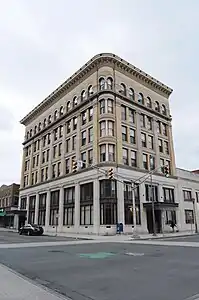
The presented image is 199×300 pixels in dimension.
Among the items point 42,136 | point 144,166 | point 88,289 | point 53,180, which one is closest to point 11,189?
point 42,136

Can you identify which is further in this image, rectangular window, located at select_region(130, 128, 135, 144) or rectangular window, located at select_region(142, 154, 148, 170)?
rectangular window, located at select_region(142, 154, 148, 170)

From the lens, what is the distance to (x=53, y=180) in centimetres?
5162

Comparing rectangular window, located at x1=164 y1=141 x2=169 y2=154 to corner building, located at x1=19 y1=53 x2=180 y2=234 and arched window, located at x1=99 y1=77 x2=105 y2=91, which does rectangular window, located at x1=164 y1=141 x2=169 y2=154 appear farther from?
arched window, located at x1=99 y1=77 x2=105 y2=91

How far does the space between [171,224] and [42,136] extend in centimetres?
3219

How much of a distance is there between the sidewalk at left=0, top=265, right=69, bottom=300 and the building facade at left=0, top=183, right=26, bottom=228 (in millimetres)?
56297

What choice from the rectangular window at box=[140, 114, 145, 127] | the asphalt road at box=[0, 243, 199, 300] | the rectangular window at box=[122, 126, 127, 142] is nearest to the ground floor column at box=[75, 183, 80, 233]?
the rectangular window at box=[122, 126, 127, 142]

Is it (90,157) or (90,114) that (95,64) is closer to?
(90,114)

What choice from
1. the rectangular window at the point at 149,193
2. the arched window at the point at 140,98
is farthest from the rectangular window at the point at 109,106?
the rectangular window at the point at 149,193

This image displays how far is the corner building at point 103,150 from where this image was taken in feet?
132

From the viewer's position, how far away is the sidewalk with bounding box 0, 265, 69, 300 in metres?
6.23

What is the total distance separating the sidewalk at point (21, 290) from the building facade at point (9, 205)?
185 feet

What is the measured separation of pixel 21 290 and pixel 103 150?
114 feet

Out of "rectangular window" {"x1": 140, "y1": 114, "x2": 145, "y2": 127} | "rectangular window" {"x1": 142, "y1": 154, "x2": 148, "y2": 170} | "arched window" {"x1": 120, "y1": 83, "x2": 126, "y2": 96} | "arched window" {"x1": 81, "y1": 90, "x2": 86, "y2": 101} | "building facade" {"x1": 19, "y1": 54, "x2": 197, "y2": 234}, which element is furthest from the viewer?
"arched window" {"x1": 81, "y1": 90, "x2": 86, "y2": 101}

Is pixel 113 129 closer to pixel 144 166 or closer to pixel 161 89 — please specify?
pixel 144 166
